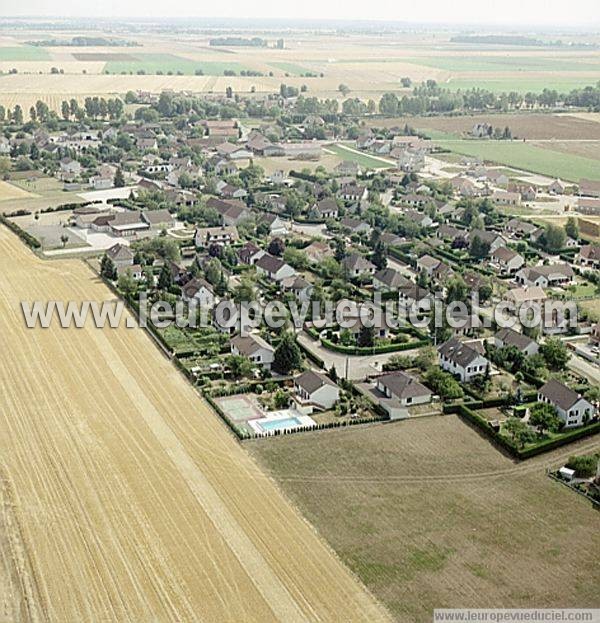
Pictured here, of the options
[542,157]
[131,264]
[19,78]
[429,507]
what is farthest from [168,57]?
[429,507]

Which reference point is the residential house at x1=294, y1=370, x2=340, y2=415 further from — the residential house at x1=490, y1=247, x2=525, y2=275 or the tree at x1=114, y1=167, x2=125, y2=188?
the tree at x1=114, y1=167, x2=125, y2=188

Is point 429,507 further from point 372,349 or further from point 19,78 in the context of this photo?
point 19,78

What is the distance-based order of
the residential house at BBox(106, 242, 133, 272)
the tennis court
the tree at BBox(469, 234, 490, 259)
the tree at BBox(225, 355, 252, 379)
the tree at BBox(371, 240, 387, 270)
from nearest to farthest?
the tennis court → the tree at BBox(225, 355, 252, 379) → the residential house at BBox(106, 242, 133, 272) → the tree at BBox(371, 240, 387, 270) → the tree at BBox(469, 234, 490, 259)

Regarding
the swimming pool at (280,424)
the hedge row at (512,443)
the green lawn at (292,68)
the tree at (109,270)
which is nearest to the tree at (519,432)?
the hedge row at (512,443)

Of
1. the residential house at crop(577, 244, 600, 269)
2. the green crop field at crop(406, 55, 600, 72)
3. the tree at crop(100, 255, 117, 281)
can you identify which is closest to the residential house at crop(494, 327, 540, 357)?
the residential house at crop(577, 244, 600, 269)

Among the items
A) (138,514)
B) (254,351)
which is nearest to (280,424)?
(254,351)

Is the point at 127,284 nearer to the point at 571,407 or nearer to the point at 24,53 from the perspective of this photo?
the point at 571,407
